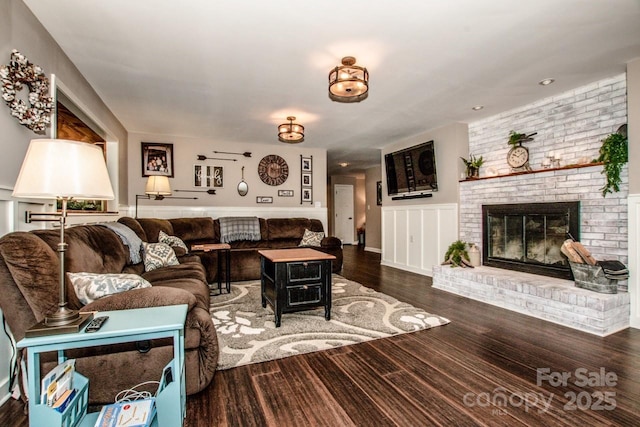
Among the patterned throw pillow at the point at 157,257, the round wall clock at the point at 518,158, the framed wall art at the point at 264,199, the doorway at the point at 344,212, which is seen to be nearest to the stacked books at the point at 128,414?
the patterned throw pillow at the point at 157,257

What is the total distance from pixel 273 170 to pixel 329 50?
382 centimetres

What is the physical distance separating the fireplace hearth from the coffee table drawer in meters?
2.74

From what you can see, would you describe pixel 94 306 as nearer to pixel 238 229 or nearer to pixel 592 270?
pixel 238 229

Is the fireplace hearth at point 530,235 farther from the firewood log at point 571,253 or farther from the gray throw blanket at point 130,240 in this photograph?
the gray throw blanket at point 130,240

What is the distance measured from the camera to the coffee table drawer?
2799 mm

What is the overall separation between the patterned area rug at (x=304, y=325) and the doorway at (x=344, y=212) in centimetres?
623

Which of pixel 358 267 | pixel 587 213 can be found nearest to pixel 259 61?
pixel 587 213

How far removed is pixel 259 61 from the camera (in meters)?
2.76

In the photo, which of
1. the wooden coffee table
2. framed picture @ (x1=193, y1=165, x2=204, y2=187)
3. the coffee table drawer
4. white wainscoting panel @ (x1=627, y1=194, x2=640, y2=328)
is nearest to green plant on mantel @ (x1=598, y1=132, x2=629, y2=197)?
white wainscoting panel @ (x1=627, y1=194, x2=640, y2=328)

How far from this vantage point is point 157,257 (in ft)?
10.8

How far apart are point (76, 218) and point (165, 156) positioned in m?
2.56

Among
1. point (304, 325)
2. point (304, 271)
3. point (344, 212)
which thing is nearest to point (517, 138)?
point (304, 271)

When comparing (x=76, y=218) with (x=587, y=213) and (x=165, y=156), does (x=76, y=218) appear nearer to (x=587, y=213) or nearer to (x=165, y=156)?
(x=165, y=156)

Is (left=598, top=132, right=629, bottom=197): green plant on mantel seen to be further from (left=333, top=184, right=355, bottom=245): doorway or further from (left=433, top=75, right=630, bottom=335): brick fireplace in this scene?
(left=333, top=184, right=355, bottom=245): doorway
